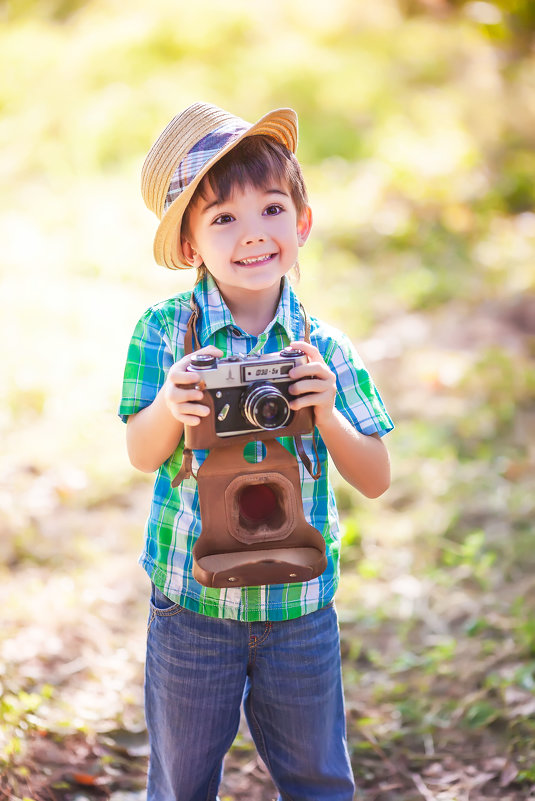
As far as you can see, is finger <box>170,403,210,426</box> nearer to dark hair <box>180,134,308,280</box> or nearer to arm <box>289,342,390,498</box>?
arm <box>289,342,390,498</box>

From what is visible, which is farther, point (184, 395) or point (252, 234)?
point (252, 234)

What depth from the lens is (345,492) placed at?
3.94m

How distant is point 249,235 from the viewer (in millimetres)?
1696

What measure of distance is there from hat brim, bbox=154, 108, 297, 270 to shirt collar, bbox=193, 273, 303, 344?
9 centimetres

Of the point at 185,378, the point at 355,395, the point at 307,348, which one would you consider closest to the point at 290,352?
the point at 307,348

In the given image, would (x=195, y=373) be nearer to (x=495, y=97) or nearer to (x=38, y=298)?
(x=38, y=298)

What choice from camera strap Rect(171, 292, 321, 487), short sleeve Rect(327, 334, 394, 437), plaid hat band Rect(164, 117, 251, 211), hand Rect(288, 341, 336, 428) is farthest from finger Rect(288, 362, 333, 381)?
plaid hat band Rect(164, 117, 251, 211)

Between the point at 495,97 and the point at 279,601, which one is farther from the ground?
the point at 495,97

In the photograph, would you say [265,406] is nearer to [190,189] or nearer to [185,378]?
[185,378]

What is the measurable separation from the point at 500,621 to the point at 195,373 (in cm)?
204

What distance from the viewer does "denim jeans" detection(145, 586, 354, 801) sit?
1805mm

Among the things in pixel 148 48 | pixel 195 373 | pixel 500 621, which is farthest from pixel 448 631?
pixel 148 48

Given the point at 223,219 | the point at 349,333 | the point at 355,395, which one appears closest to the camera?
the point at 223,219

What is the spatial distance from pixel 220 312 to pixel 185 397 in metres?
0.30
